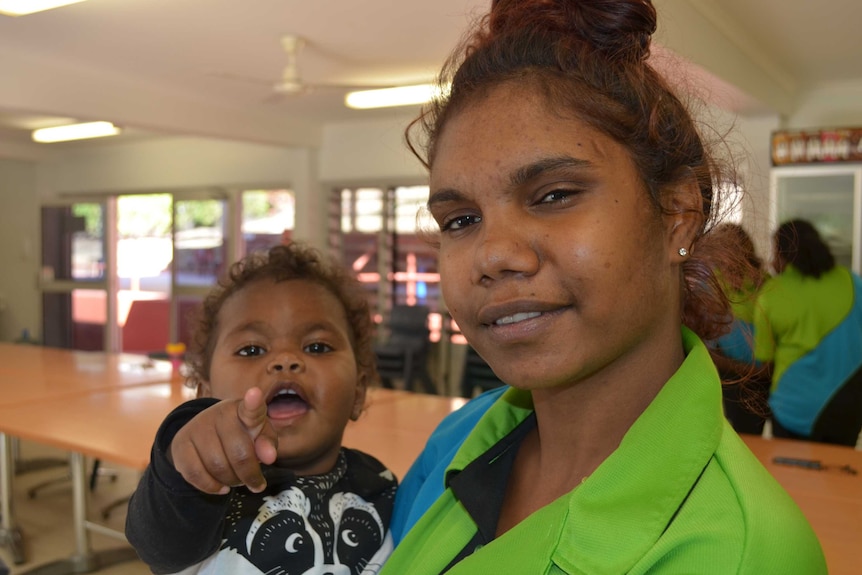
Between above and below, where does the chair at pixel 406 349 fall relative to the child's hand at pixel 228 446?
below

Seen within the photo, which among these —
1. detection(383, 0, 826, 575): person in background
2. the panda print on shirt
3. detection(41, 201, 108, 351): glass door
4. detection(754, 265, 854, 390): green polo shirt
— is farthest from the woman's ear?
detection(41, 201, 108, 351): glass door

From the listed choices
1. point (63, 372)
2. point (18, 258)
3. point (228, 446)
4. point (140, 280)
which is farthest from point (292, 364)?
point (18, 258)

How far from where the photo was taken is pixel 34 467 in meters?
5.53

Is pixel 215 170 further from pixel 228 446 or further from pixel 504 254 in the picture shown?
pixel 504 254

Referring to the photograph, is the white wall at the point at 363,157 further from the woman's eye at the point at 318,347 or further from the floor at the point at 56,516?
the woman's eye at the point at 318,347

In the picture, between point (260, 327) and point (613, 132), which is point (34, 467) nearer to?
point (260, 327)

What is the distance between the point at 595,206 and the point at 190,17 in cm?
428

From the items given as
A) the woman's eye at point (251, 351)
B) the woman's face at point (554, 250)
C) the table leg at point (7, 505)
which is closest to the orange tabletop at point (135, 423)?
the table leg at point (7, 505)

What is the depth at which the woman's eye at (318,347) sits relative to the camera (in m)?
1.49

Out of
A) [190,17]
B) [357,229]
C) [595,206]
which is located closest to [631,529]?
[595,206]

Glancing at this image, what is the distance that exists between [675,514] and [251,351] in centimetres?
94

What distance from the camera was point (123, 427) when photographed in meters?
3.12

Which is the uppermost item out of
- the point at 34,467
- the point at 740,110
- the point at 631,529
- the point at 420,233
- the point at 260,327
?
the point at 740,110

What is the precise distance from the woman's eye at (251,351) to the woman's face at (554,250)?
68cm
